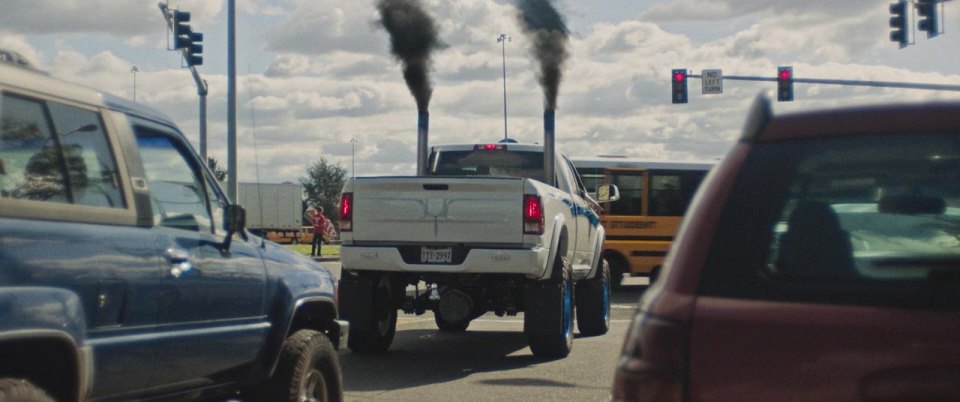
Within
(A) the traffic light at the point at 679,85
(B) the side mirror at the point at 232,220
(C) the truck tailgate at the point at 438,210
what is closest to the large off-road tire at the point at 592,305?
(C) the truck tailgate at the point at 438,210

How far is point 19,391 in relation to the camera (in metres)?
4.37

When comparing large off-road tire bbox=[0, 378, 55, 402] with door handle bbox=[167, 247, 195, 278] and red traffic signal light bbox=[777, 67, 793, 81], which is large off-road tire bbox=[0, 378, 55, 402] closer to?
door handle bbox=[167, 247, 195, 278]

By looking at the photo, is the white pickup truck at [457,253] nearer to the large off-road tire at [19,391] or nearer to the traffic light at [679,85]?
the large off-road tire at [19,391]

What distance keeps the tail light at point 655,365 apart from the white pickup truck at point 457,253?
819 cm

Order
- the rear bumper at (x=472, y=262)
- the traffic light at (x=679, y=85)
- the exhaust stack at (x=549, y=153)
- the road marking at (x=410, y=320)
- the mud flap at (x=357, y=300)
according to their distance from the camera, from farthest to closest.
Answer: the traffic light at (x=679, y=85) → the road marking at (x=410, y=320) → the exhaust stack at (x=549, y=153) → the mud flap at (x=357, y=300) → the rear bumper at (x=472, y=262)

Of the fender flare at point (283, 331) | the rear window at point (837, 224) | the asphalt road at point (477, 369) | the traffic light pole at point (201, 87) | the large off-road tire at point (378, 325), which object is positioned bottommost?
the asphalt road at point (477, 369)

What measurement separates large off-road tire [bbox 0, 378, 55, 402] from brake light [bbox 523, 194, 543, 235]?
7.27 meters

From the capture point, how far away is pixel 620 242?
75.8 feet

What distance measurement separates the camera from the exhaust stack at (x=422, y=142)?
48.6ft

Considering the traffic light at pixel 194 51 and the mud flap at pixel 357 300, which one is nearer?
the mud flap at pixel 357 300

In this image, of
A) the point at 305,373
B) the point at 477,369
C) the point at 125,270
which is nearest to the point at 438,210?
the point at 477,369

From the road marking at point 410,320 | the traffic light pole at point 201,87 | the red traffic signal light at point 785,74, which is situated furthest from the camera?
the red traffic signal light at point 785,74

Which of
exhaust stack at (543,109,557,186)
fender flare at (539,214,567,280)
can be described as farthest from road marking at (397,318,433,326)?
fender flare at (539,214,567,280)

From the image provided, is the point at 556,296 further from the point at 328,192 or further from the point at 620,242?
the point at 328,192
